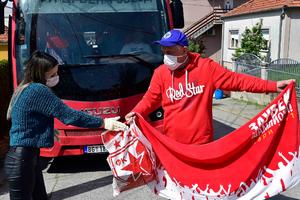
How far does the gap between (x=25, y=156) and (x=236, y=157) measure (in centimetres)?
192

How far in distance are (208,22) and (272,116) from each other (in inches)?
1299

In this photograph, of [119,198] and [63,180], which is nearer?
[119,198]

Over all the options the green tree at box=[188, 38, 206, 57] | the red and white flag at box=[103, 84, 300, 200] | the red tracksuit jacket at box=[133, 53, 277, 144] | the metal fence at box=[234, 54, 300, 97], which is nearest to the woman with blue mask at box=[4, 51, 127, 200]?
the red and white flag at box=[103, 84, 300, 200]

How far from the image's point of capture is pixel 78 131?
20.9ft

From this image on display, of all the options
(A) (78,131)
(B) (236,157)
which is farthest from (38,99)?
(A) (78,131)

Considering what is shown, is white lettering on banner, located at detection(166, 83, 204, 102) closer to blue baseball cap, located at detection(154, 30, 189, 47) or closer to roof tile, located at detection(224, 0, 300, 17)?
blue baseball cap, located at detection(154, 30, 189, 47)

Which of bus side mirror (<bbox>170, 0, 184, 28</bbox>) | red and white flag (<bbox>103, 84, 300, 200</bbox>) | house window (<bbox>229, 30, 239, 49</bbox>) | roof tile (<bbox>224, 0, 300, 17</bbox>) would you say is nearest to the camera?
red and white flag (<bbox>103, 84, 300, 200</bbox>)

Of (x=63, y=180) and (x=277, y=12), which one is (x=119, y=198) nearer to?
(x=63, y=180)

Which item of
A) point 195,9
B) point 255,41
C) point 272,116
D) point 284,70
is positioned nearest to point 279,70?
point 284,70

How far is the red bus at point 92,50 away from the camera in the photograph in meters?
6.33

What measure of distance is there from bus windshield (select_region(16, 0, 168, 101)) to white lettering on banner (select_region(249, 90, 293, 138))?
2831 millimetres

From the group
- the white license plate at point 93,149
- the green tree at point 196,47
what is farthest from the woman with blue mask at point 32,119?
the green tree at point 196,47

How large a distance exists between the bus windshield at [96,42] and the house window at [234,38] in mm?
21225

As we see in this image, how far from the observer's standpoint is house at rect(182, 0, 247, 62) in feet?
118
